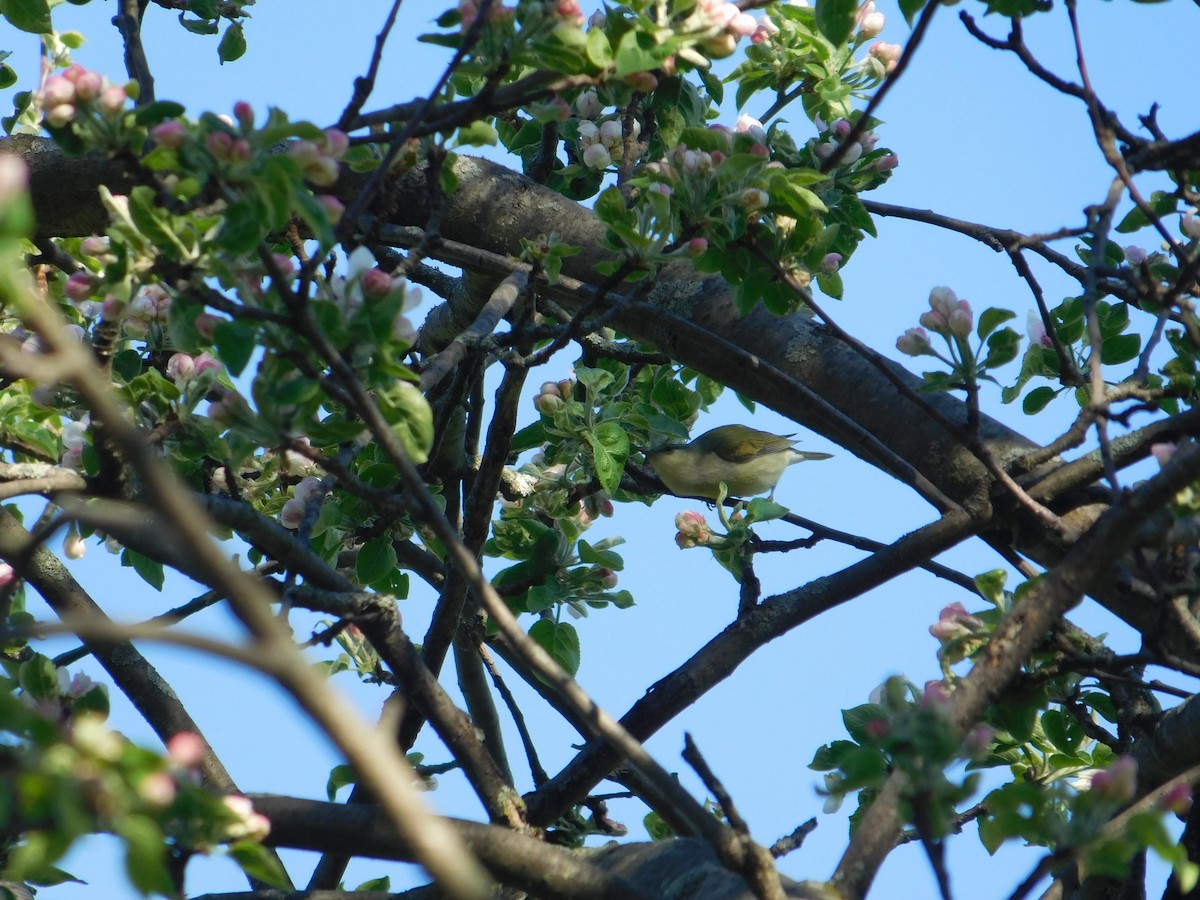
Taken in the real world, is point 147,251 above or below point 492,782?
above

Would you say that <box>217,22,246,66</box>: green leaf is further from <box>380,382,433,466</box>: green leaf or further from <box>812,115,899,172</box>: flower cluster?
<box>380,382,433,466</box>: green leaf

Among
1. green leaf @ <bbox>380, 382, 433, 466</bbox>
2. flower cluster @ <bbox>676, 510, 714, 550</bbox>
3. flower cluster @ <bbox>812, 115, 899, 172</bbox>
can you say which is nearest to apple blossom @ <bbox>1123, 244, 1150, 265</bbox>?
flower cluster @ <bbox>812, 115, 899, 172</bbox>

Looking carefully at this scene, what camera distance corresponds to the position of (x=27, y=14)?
11.2ft

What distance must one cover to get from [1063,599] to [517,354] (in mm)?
1435

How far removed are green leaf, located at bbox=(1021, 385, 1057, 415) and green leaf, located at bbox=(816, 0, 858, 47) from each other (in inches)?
53.5

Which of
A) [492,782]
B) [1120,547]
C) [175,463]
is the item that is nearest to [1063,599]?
[1120,547]

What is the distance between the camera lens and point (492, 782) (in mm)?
2484

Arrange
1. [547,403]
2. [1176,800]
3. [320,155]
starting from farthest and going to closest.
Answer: [547,403]
[320,155]
[1176,800]

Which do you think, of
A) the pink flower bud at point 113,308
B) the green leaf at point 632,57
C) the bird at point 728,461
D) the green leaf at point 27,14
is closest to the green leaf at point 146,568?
the green leaf at point 27,14

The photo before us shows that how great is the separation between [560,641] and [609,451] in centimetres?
64

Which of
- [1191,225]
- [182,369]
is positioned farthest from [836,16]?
[182,369]

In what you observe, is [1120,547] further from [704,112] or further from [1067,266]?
[704,112]

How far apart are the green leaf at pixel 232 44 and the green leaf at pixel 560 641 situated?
8.62 feet

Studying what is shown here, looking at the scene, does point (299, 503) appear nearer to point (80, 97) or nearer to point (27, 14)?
point (80, 97)
